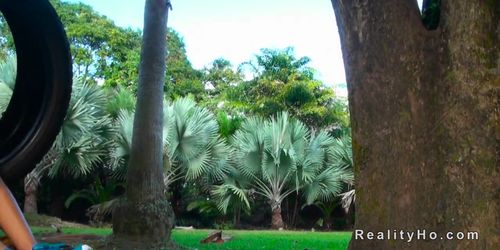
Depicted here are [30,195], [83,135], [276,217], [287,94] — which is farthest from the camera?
[287,94]

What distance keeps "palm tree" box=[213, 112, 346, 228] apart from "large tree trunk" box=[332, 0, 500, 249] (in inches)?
509

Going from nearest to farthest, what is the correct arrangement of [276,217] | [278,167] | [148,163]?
[148,163], [278,167], [276,217]

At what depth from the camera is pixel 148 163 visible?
6879mm

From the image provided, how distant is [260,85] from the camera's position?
23.5 meters

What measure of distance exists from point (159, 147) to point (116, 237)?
1169 millimetres

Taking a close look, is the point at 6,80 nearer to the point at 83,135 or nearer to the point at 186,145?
the point at 83,135

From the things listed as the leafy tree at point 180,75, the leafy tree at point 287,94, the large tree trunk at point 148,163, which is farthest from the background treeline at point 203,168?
the leafy tree at point 180,75

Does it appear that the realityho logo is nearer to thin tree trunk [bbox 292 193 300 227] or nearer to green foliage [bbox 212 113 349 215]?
green foliage [bbox 212 113 349 215]

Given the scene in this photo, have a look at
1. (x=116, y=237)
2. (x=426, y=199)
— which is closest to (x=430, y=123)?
(x=426, y=199)

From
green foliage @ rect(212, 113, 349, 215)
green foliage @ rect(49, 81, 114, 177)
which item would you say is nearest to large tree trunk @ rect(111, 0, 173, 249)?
green foliage @ rect(49, 81, 114, 177)

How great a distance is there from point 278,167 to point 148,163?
9.95 metres

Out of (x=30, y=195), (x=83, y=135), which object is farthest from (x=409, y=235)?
(x=30, y=195)

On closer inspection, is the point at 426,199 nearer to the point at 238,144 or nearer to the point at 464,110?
the point at 464,110

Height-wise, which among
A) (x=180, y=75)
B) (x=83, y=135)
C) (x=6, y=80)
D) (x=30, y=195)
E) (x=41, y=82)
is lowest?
(x=30, y=195)
